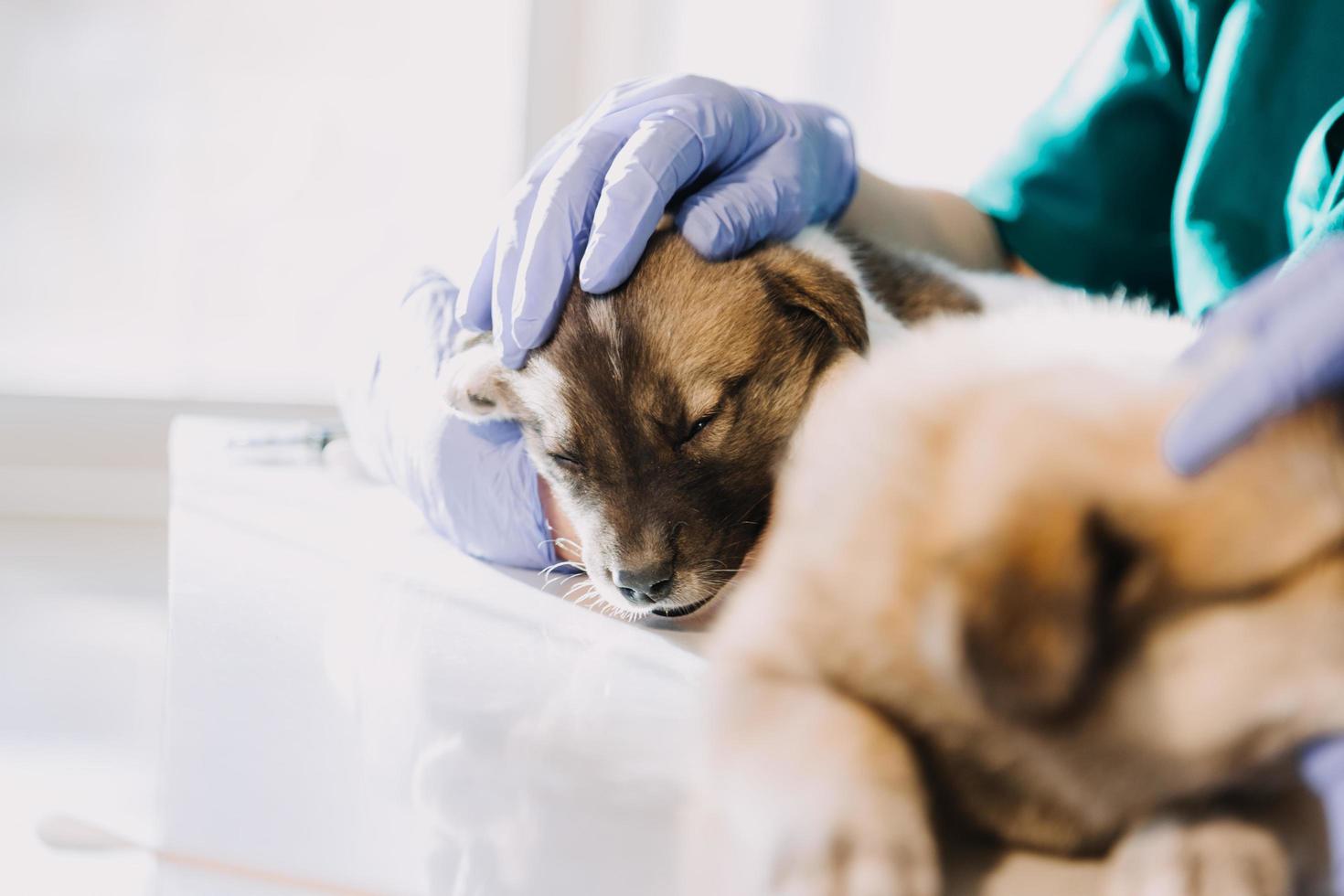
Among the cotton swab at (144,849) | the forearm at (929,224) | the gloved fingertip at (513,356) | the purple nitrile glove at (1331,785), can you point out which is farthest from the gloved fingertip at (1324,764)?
the forearm at (929,224)

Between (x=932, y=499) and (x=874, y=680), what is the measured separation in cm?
9

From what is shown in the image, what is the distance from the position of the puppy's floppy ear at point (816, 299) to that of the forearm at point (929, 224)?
26.5 inches

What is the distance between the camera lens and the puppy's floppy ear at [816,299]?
1499mm

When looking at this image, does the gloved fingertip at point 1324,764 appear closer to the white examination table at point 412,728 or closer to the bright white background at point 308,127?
the white examination table at point 412,728

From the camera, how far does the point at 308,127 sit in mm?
3059

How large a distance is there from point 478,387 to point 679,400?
0.35 metres

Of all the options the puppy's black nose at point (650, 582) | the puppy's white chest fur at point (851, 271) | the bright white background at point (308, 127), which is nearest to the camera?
the puppy's black nose at point (650, 582)

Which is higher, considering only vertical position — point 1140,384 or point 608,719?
point 1140,384

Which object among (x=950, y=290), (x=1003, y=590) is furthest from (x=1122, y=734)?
(x=950, y=290)

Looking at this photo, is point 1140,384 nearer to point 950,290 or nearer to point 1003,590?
point 1003,590

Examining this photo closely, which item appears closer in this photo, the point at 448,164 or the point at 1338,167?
the point at 1338,167

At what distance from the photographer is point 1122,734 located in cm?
49

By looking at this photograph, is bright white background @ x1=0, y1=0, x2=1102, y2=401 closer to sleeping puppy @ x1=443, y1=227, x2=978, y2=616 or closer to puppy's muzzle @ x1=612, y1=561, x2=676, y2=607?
sleeping puppy @ x1=443, y1=227, x2=978, y2=616

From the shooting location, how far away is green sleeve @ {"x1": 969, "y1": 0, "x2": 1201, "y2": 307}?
1.95 m
